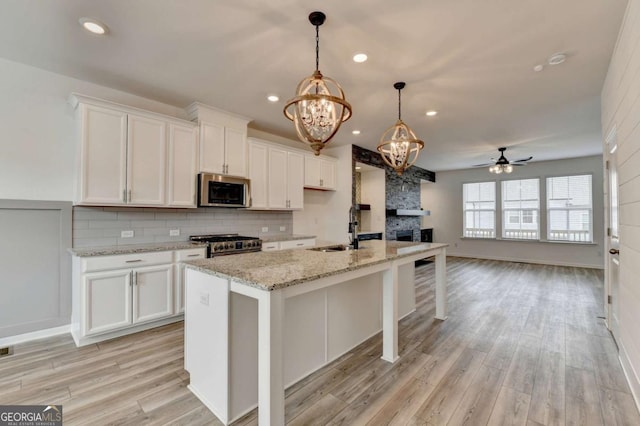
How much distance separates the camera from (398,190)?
24.2 ft

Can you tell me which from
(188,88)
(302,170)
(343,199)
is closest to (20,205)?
(188,88)

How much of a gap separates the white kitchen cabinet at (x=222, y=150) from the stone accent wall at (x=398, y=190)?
92.9 inches

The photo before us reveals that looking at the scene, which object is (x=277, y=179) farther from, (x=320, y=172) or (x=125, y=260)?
(x=125, y=260)

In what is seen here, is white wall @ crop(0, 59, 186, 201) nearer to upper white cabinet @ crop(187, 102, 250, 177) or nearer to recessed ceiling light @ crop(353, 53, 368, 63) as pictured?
upper white cabinet @ crop(187, 102, 250, 177)

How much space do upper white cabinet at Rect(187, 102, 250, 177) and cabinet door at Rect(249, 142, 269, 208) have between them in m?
0.15

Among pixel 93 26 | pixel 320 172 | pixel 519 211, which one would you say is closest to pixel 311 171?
pixel 320 172

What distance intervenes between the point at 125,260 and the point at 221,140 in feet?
6.26

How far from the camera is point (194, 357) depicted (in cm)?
207

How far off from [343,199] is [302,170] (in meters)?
1.07

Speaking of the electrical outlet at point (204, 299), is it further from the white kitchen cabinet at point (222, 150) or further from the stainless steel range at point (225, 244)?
the white kitchen cabinet at point (222, 150)

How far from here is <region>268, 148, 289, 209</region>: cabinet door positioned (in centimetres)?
462

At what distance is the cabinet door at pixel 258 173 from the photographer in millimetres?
4367

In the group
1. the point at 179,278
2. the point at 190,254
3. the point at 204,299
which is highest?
the point at 190,254

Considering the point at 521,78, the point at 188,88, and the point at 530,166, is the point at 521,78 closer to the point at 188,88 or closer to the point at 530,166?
the point at 188,88
